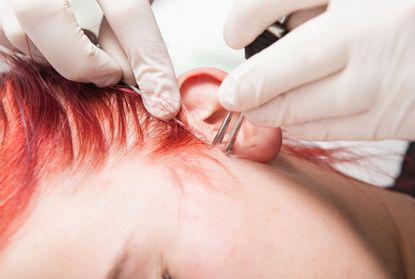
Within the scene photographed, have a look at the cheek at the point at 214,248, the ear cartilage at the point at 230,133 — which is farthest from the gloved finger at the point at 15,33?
the cheek at the point at 214,248

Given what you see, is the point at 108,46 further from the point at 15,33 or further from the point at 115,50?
the point at 15,33

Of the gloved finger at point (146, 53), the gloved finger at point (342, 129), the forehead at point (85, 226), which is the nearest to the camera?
the forehead at point (85, 226)

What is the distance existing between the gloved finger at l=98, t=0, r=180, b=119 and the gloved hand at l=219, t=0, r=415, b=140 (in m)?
0.14

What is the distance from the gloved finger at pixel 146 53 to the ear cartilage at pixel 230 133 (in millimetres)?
104

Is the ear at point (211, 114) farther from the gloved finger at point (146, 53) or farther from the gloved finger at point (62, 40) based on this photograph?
the gloved finger at point (62, 40)

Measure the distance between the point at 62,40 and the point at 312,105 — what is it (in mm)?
527

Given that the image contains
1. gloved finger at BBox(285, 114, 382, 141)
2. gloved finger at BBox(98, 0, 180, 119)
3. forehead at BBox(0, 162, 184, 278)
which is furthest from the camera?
gloved finger at BBox(98, 0, 180, 119)

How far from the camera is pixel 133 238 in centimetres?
77

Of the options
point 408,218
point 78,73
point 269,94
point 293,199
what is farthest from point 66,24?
point 408,218

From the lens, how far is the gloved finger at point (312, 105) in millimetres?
805


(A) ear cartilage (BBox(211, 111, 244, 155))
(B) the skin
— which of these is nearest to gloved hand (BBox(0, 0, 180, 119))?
(A) ear cartilage (BBox(211, 111, 244, 155))

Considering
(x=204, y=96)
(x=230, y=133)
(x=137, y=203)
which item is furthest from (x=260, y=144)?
(x=137, y=203)

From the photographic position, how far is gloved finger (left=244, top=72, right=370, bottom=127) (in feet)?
2.64

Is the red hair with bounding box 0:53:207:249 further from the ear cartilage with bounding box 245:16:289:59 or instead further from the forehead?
the ear cartilage with bounding box 245:16:289:59
